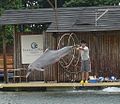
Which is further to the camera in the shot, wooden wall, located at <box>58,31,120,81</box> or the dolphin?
wooden wall, located at <box>58,31,120,81</box>

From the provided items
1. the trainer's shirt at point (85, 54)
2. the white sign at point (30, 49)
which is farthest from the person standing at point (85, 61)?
the white sign at point (30, 49)

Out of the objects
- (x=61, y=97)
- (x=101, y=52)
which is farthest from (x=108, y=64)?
(x=61, y=97)

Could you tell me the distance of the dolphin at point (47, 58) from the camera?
26141 mm

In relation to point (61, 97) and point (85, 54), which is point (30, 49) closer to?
point (85, 54)

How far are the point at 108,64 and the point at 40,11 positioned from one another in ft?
14.1

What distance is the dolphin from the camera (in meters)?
26.1

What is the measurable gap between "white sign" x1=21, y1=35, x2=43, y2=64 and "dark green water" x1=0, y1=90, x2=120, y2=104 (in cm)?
448

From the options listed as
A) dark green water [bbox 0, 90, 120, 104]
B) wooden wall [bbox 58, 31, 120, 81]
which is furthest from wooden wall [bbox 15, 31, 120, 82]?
dark green water [bbox 0, 90, 120, 104]

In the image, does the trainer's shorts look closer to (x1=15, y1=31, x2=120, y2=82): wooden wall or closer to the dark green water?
Result: (x1=15, y1=31, x2=120, y2=82): wooden wall

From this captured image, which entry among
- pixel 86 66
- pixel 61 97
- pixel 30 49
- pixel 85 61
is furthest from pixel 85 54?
pixel 61 97

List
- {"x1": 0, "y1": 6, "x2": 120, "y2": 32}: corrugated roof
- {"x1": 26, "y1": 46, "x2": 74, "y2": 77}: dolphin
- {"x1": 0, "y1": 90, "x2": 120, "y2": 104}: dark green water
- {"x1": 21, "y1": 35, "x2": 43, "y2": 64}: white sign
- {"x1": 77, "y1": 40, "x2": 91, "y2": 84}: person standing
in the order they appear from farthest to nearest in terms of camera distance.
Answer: {"x1": 21, "y1": 35, "x2": 43, "y2": 64}: white sign < {"x1": 0, "y1": 6, "x2": 120, "y2": 32}: corrugated roof < {"x1": 26, "y1": 46, "x2": 74, "y2": 77}: dolphin < {"x1": 77, "y1": 40, "x2": 91, "y2": 84}: person standing < {"x1": 0, "y1": 90, "x2": 120, "y2": 104}: dark green water

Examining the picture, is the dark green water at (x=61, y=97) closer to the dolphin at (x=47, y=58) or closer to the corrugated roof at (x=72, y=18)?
the dolphin at (x=47, y=58)

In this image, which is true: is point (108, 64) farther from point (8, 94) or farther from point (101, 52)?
point (8, 94)

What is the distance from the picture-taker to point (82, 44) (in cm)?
2586
